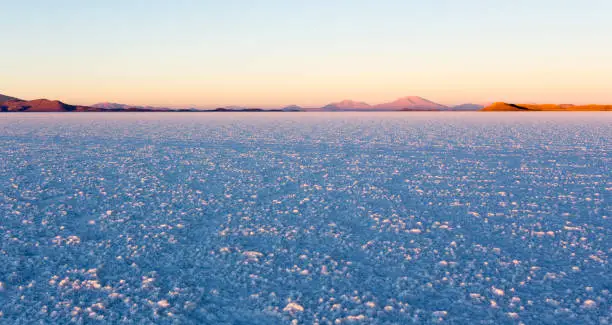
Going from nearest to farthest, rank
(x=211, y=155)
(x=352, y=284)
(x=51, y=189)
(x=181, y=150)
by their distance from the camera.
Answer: (x=352, y=284), (x=51, y=189), (x=211, y=155), (x=181, y=150)

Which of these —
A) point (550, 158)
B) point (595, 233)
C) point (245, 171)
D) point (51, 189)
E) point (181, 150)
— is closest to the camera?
point (595, 233)

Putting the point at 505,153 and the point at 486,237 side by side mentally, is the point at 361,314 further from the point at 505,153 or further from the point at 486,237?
the point at 505,153

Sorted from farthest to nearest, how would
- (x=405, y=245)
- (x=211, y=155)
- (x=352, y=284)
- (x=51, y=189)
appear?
(x=211, y=155) < (x=51, y=189) < (x=405, y=245) < (x=352, y=284)

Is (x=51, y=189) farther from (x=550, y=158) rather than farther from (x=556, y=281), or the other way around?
(x=550, y=158)

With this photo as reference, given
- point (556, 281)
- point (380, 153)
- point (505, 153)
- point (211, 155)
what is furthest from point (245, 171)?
point (505, 153)

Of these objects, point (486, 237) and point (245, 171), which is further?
point (245, 171)

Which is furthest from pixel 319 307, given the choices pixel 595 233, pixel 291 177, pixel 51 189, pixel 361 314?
pixel 51 189
